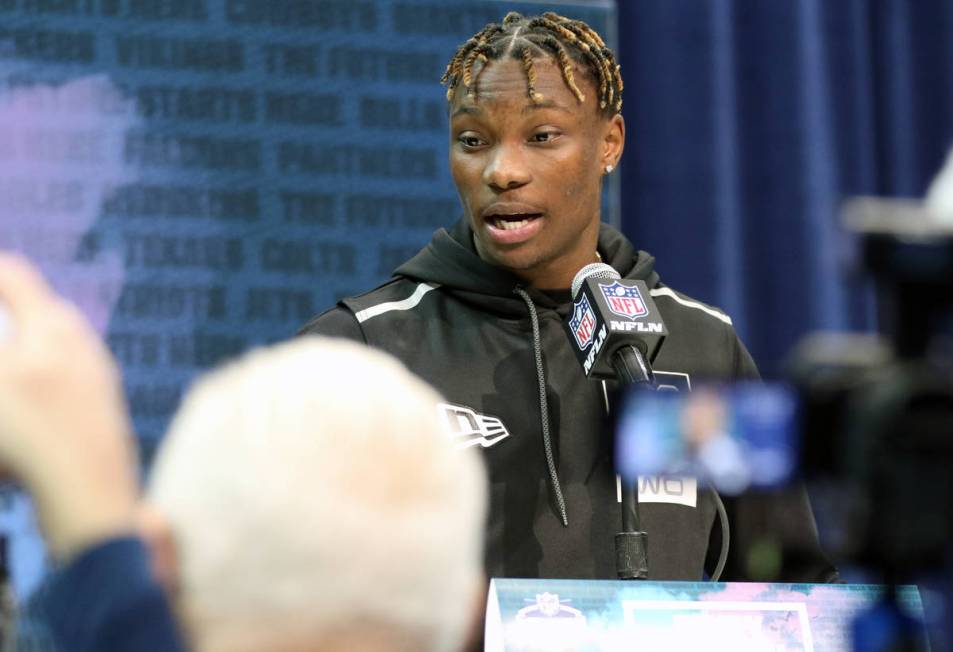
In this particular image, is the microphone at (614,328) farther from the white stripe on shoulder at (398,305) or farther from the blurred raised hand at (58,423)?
the blurred raised hand at (58,423)

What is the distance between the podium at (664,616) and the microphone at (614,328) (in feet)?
0.89

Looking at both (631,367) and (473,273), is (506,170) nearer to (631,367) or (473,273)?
(473,273)

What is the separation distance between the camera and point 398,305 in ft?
7.30

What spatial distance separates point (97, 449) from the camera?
0.65 meters

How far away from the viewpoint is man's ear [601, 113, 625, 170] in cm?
235

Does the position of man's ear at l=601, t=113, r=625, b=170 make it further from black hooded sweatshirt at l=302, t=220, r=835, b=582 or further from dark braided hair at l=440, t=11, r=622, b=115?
black hooded sweatshirt at l=302, t=220, r=835, b=582

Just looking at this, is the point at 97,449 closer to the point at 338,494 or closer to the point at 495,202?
the point at 338,494

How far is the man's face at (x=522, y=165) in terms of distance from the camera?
2180mm

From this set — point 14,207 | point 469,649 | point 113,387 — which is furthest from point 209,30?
point 113,387

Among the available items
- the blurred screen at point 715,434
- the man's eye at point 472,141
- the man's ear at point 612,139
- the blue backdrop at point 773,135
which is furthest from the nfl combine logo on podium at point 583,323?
the blue backdrop at point 773,135

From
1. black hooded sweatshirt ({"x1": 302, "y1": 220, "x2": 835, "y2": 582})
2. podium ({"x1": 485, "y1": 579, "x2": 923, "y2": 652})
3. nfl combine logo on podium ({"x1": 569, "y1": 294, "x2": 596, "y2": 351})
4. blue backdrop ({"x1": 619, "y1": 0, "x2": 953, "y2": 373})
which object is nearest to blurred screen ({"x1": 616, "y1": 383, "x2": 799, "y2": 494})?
podium ({"x1": 485, "y1": 579, "x2": 923, "y2": 652})

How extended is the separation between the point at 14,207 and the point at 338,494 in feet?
7.65

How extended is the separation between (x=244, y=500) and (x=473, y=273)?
5.17 feet

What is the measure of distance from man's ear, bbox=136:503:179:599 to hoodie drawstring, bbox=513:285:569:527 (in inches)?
54.1
